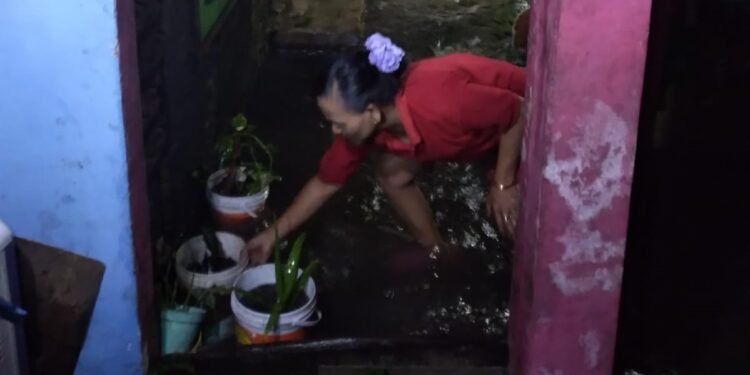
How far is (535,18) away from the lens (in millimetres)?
1910

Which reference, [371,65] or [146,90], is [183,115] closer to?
[146,90]

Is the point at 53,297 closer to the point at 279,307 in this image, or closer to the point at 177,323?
the point at 177,323

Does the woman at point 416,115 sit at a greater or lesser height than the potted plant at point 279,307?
greater

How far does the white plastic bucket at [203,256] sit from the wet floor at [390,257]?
263 millimetres

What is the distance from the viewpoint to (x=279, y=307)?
7.91 ft

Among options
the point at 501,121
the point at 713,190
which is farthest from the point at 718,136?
the point at 501,121

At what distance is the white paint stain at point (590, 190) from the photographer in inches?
70.9

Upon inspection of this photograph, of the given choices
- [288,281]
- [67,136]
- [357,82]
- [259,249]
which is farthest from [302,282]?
[67,136]

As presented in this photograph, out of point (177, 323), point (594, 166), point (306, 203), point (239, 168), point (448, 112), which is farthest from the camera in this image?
point (239, 168)

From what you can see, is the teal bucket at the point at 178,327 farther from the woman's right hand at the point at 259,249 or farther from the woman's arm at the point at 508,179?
the woman's arm at the point at 508,179

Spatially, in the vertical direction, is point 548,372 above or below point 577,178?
below

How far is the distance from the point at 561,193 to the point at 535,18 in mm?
333

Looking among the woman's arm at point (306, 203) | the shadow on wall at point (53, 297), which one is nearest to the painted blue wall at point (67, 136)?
the shadow on wall at point (53, 297)

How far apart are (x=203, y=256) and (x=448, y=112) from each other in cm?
75
